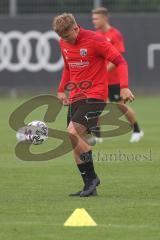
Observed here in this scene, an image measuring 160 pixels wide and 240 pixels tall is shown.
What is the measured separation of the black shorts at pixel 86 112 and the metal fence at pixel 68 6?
18.8 m

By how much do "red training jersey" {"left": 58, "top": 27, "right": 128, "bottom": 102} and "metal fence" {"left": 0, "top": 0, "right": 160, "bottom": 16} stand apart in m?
18.7

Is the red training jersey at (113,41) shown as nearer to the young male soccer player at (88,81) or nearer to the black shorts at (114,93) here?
the black shorts at (114,93)

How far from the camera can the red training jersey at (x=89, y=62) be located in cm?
1119

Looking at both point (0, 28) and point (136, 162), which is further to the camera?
point (0, 28)

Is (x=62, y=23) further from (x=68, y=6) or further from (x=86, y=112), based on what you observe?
(x=68, y=6)

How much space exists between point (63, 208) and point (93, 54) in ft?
7.11

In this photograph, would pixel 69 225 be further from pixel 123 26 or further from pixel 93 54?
pixel 123 26

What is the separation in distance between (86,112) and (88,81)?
15.2 inches

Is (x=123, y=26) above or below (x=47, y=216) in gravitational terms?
below

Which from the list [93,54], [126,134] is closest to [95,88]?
[93,54]

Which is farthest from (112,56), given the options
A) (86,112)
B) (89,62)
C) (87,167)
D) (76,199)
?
(76,199)

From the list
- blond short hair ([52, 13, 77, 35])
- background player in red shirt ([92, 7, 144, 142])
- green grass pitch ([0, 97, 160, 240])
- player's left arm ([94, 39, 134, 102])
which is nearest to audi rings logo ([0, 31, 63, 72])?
background player in red shirt ([92, 7, 144, 142])

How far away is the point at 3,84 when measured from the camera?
29.7m

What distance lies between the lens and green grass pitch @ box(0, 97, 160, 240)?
28.6ft
